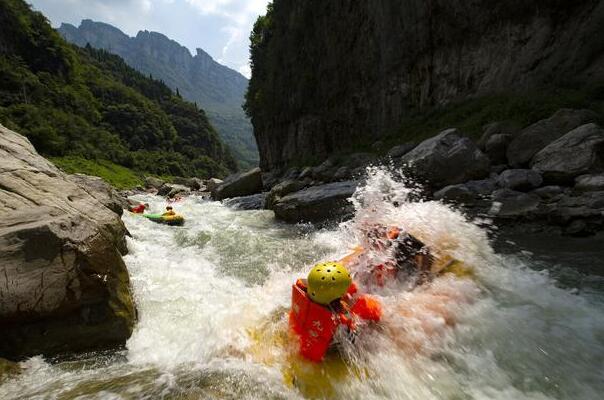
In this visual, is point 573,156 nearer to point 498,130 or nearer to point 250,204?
point 498,130

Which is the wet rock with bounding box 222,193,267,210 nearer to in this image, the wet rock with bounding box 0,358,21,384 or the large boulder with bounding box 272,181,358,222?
the large boulder with bounding box 272,181,358,222

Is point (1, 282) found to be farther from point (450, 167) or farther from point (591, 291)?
point (450, 167)

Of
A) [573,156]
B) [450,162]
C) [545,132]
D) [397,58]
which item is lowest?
[450,162]

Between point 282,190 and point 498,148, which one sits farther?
point 282,190

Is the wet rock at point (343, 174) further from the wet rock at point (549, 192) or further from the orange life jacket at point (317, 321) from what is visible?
the orange life jacket at point (317, 321)

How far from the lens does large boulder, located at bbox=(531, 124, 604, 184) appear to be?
29.9 feet

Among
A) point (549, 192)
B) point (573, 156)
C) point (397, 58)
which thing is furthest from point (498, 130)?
point (397, 58)

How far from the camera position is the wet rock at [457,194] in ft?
34.5

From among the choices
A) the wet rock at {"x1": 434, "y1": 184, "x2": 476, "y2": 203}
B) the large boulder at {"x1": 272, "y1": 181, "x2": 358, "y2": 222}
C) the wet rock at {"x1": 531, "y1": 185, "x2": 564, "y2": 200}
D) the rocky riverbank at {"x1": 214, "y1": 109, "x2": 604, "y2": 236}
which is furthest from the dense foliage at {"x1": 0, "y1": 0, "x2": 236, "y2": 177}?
the wet rock at {"x1": 531, "y1": 185, "x2": 564, "y2": 200}

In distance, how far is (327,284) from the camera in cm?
448

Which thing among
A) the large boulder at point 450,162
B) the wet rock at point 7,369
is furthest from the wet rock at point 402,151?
the wet rock at point 7,369

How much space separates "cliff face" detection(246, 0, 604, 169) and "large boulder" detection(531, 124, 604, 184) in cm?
482

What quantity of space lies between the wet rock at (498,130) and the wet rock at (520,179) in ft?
7.64

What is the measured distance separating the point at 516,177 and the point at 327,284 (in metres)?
8.29
